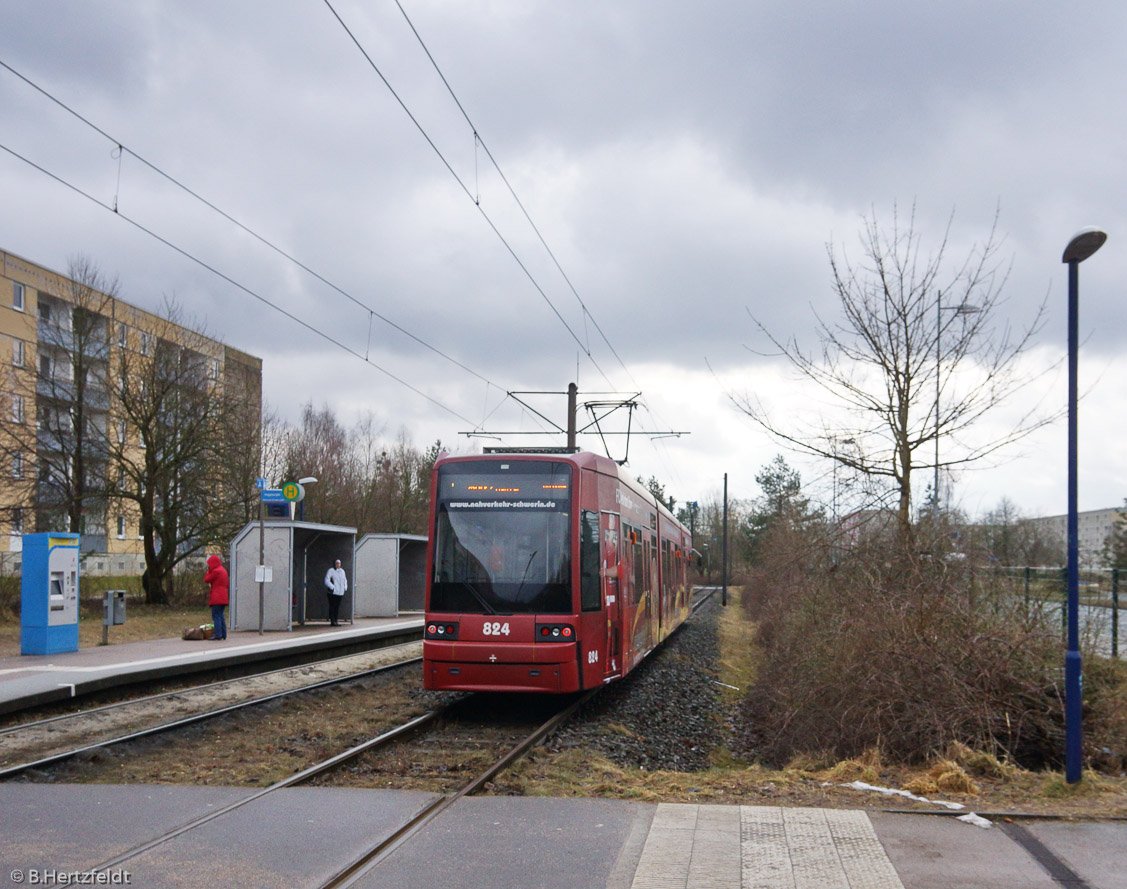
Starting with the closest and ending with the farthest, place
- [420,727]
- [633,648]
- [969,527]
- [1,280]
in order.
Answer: [420,727] < [969,527] < [633,648] < [1,280]

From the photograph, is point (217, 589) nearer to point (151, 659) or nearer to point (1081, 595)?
point (151, 659)

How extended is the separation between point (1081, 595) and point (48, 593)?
51.7ft

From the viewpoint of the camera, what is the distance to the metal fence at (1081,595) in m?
10.9

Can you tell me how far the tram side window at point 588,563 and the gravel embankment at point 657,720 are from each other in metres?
1.47

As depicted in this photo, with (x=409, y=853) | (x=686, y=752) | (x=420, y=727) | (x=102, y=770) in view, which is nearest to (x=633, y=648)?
(x=686, y=752)

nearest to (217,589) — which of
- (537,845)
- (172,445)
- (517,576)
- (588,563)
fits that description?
(517,576)

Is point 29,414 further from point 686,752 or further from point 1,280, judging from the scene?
point 686,752

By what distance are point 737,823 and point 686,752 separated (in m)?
5.56

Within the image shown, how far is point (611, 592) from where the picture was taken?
44.3 feet

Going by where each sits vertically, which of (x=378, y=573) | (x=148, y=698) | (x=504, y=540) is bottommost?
(x=148, y=698)

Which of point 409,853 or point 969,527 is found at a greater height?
point 969,527

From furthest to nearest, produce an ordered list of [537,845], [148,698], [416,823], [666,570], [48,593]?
1. [666,570]
2. [48,593]
3. [148,698]
4. [416,823]
5. [537,845]

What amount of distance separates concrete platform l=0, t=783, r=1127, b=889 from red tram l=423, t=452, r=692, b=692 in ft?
14.1

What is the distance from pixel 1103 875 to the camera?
5.90 m
